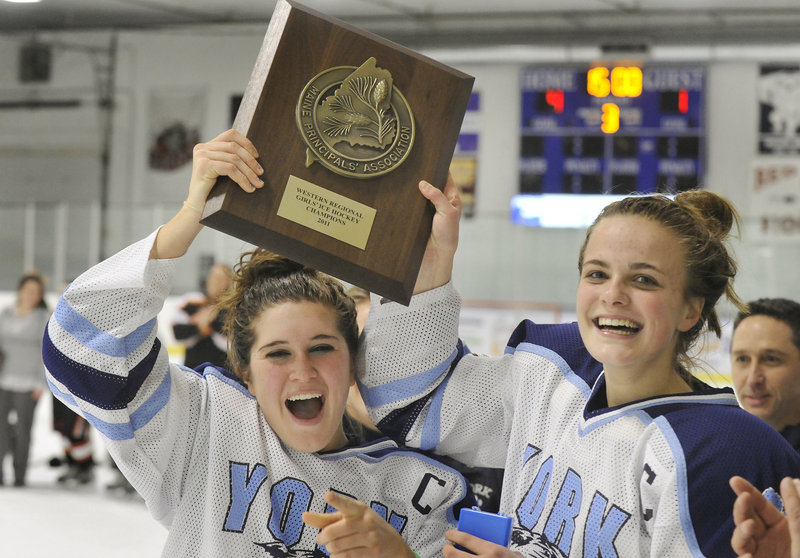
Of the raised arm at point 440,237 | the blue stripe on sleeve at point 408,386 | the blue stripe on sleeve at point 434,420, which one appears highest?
the raised arm at point 440,237

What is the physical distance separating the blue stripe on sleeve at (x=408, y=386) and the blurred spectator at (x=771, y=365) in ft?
3.54

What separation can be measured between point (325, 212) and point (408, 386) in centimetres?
37

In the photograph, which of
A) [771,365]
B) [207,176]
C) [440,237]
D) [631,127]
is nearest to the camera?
[207,176]

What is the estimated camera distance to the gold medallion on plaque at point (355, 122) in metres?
1.41

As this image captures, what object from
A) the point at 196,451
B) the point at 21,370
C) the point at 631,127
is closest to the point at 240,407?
the point at 196,451

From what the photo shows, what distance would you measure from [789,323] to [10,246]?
7.00m

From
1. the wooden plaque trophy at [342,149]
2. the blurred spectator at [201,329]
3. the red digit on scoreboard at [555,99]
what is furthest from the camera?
the red digit on scoreboard at [555,99]

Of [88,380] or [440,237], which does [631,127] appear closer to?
[440,237]

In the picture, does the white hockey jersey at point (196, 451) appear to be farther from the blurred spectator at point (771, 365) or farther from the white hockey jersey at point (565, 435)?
the blurred spectator at point (771, 365)

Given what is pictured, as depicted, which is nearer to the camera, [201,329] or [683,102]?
[201,329]

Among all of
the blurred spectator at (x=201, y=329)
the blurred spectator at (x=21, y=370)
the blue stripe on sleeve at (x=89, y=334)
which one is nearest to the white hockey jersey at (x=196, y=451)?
the blue stripe on sleeve at (x=89, y=334)

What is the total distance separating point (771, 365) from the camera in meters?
2.42

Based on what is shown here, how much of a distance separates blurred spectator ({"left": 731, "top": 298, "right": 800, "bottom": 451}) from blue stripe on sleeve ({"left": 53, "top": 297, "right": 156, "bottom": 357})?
1.58m

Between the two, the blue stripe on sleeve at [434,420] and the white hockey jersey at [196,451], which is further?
the blue stripe on sleeve at [434,420]
